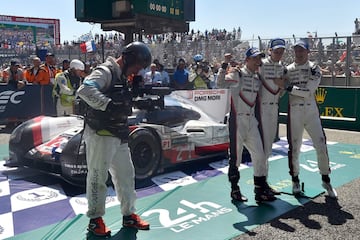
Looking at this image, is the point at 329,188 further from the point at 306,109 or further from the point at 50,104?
the point at 50,104

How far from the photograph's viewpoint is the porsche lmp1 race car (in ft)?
17.3

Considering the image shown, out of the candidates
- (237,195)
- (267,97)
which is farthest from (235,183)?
(267,97)

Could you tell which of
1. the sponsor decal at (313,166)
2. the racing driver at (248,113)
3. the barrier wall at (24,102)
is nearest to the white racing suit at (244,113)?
the racing driver at (248,113)

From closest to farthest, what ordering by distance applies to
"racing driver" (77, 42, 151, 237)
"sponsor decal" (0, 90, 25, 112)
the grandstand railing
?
"racing driver" (77, 42, 151, 237) < "sponsor decal" (0, 90, 25, 112) < the grandstand railing

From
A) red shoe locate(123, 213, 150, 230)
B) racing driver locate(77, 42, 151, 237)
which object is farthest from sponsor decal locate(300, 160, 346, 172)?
racing driver locate(77, 42, 151, 237)

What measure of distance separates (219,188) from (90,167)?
2083 mm

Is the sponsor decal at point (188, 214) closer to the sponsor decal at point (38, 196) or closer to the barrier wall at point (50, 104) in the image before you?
the sponsor decal at point (38, 196)

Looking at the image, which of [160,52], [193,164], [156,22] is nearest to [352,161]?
[193,164]

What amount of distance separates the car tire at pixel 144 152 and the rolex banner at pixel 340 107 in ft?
21.6

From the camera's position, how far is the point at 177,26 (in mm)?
12477

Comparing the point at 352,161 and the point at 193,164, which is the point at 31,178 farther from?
the point at 352,161

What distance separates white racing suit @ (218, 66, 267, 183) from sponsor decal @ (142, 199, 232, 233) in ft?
2.11

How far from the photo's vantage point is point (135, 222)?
4.12 m

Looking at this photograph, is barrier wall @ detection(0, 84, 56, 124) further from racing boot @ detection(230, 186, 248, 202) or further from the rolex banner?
racing boot @ detection(230, 186, 248, 202)
